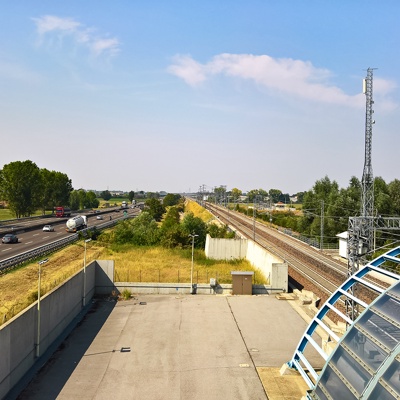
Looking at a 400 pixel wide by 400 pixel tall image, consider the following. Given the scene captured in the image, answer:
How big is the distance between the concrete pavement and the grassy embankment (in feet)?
17.6

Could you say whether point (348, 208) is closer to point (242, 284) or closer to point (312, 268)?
point (312, 268)

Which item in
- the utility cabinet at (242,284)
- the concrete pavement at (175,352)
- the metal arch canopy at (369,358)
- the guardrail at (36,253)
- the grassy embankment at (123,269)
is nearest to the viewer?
the metal arch canopy at (369,358)

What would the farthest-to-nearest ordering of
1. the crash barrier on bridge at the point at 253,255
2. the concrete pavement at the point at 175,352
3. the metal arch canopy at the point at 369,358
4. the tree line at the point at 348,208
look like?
the tree line at the point at 348,208 < the crash barrier on bridge at the point at 253,255 < the concrete pavement at the point at 175,352 < the metal arch canopy at the point at 369,358

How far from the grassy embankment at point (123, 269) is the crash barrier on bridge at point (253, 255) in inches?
46.1

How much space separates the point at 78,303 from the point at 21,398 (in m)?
11.4

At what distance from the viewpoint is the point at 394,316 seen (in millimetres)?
11789

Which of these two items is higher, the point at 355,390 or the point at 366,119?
the point at 366,119

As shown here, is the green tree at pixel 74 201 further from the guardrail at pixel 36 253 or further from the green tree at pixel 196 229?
the green tree at pixel 196 229

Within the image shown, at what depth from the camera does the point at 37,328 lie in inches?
750

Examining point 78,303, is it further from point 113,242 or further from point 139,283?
point 113,242

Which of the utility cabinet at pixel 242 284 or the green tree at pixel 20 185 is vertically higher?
the green tree at pixel 20 185

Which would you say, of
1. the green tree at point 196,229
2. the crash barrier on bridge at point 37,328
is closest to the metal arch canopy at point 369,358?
the crash barrier on bridge at point 37,328

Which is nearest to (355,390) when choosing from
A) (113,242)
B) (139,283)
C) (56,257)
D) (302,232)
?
(139,283)

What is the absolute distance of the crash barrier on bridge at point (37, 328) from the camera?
15.5 m
